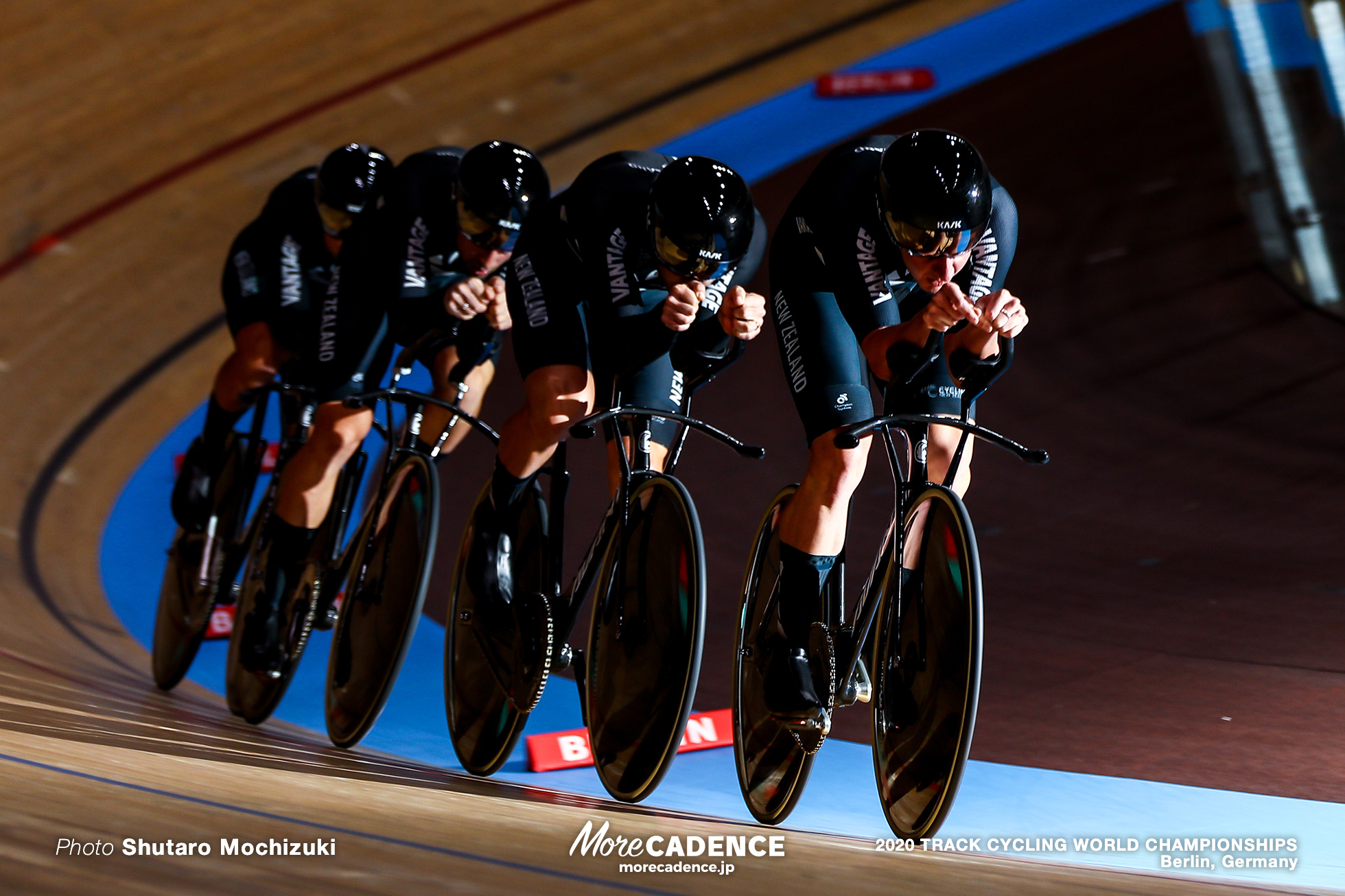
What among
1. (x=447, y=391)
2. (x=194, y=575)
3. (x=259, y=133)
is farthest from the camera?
(x=259, y=133)

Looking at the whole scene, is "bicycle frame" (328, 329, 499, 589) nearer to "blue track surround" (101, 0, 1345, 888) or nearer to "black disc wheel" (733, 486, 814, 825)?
"blue track surround" (101, 0, 1345, 888)

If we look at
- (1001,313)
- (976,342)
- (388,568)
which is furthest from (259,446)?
(1001,313)

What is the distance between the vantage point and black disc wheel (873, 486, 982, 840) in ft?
7.14

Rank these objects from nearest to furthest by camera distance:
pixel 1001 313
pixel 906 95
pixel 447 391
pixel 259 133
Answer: pixel 1001 313, pixel 447 391, pixel 259 133, pixel 906 95

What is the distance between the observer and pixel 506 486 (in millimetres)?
2990

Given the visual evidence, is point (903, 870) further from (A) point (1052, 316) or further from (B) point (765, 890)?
(A) point (1052, 316)

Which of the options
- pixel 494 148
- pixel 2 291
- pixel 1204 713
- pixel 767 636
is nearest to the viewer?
A: pixel 767 636

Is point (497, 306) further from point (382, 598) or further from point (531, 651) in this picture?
point (531, 651)

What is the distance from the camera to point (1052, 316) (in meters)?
6.01

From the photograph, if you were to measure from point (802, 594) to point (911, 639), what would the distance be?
260 mm

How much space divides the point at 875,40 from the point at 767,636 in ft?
25.2

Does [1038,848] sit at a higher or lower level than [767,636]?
lower

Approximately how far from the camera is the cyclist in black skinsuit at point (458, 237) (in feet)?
9.93

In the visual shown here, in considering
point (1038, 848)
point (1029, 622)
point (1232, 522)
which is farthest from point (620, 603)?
point (1232, 522)
